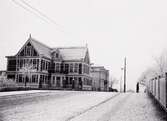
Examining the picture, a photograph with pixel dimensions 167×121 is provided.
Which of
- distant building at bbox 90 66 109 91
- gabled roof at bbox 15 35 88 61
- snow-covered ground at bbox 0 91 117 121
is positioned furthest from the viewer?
distant building at bbox 90 66 109 91

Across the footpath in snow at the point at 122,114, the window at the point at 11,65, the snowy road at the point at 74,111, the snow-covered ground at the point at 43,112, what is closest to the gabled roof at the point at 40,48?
the window at the point at 11,65

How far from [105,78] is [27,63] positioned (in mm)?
42637

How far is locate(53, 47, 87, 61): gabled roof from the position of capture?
53.9 m

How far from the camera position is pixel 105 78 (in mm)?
84812

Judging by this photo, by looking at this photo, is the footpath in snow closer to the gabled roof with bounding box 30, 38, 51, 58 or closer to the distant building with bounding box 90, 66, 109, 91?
the gabled roof with bounding box 30, 38, 51, 58

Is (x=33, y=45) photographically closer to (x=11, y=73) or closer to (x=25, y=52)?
(x=25, y=52)

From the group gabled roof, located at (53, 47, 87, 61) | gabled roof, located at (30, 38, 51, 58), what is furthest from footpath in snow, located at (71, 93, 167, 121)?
gabled roof, located at (53, 47, 87, 61)

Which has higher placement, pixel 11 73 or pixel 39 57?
pixel 39 57

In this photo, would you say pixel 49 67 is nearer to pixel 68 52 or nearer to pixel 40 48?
pixel 40 48

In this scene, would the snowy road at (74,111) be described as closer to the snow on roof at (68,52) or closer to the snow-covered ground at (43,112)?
the snow-covered ground at (43,112)

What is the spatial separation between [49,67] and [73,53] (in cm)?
722

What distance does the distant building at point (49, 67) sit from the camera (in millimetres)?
47438

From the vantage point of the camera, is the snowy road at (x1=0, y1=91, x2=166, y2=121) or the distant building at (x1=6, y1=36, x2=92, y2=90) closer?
the snowy road at (x1=0, y1=91, x2=166, y2=121)

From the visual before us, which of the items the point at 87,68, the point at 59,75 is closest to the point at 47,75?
the point at 59,75
